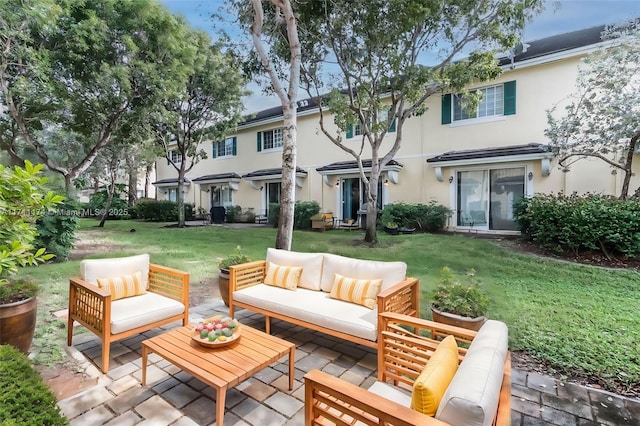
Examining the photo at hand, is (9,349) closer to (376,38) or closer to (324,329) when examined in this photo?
(324,329)

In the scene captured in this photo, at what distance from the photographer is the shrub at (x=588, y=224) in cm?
682

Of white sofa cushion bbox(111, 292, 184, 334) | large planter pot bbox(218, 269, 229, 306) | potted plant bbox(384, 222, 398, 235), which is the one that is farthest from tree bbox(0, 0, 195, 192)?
potted plant bbox(384, 222, 398, 235)

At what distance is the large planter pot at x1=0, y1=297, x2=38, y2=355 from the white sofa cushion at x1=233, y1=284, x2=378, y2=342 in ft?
6.60

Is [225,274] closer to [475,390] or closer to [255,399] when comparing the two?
[255,399]

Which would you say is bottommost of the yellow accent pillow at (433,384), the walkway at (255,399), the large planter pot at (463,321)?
the walkway at (255,399)

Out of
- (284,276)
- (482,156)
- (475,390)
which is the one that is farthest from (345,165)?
(475,390)

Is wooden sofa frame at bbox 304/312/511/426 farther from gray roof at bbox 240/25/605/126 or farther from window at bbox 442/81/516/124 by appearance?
window at bbox 442/81/516/124

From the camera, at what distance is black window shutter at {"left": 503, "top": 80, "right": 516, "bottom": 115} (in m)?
10.7

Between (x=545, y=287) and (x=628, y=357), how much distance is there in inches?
102

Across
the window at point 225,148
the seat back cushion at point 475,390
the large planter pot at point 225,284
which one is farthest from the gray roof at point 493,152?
the window at point 225,148

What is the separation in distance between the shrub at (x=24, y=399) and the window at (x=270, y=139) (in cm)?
1592

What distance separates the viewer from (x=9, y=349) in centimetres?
209

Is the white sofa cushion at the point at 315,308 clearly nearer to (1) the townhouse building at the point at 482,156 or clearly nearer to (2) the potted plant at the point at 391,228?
(2) the potted plant at the point at 391,228

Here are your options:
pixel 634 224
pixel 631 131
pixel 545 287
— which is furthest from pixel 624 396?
pixel 631 131
